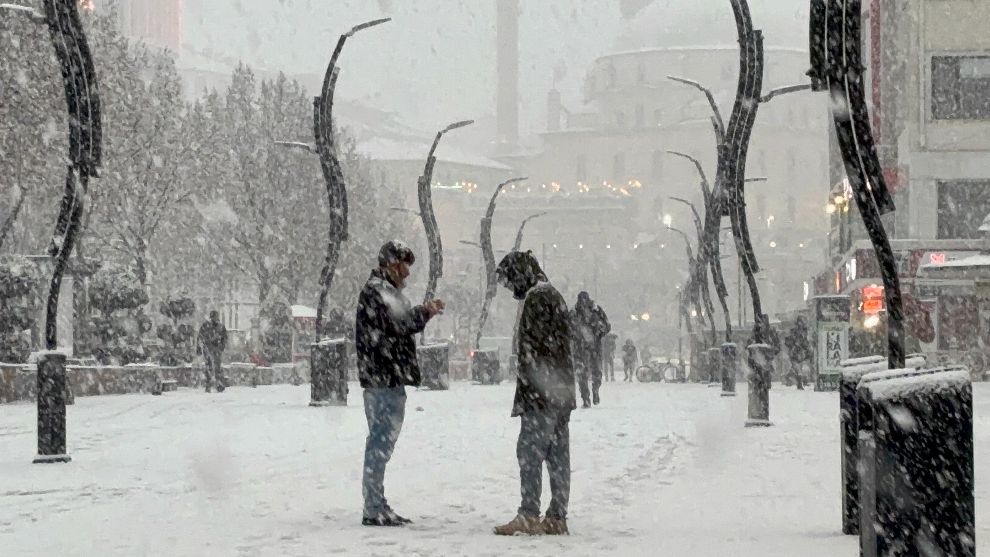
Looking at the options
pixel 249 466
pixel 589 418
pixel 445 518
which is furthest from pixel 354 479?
pixel 589 418

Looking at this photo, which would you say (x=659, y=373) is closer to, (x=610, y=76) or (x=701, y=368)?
(x=701, y=368)

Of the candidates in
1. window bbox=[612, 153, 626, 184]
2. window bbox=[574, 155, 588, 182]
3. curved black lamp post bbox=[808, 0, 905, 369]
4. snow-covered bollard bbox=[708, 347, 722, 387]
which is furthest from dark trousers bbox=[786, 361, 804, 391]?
window bbox=[574, 155, 588, 182]

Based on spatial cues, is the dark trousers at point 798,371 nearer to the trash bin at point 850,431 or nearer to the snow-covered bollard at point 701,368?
the snow-covered bollard at point 701,368

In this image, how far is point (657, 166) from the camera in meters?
162

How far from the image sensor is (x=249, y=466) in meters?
15.7

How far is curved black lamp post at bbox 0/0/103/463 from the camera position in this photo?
15.9 metres

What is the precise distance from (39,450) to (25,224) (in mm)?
42388

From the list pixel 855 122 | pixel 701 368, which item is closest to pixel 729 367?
pixel 855 122

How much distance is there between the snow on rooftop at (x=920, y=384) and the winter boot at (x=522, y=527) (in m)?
3.63

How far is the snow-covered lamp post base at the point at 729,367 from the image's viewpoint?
3225cm

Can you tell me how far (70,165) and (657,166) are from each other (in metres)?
147

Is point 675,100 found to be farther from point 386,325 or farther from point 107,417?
point 386,325

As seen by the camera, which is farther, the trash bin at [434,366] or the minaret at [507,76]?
the minaret at [507,76]

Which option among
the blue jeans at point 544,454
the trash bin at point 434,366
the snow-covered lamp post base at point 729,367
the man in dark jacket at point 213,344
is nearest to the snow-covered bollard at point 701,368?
the trash bin at point 434,366
